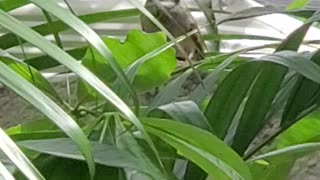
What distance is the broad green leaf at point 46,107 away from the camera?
345mm

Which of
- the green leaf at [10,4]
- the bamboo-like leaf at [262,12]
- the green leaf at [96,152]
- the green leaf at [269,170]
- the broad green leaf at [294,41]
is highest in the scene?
the green leaf at [10,4]

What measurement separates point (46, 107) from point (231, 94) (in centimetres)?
22

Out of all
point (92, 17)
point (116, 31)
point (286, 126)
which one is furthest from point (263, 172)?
point (116, 31)

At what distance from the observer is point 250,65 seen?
21.7 inches

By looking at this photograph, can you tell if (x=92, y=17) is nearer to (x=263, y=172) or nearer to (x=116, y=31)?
(x=263, y=172)

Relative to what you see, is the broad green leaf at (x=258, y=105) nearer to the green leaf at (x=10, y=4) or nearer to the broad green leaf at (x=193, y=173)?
the broad green leaf at (x=193, y=173)

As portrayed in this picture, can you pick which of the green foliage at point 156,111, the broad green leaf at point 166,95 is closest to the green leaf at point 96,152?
the green foliage at point 156,111

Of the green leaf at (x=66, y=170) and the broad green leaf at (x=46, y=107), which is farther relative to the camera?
the green leaf at (x=66, y=170)

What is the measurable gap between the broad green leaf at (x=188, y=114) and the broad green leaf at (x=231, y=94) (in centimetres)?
4

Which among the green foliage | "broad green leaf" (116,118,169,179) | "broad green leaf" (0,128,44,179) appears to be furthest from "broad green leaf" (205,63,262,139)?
"broad green leaf" (0,128,44,179)

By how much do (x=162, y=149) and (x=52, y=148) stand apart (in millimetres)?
90

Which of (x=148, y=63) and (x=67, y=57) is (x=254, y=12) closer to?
(x=148, y=63)

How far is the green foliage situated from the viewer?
0.39m

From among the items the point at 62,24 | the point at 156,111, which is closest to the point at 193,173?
the point at 156,111
